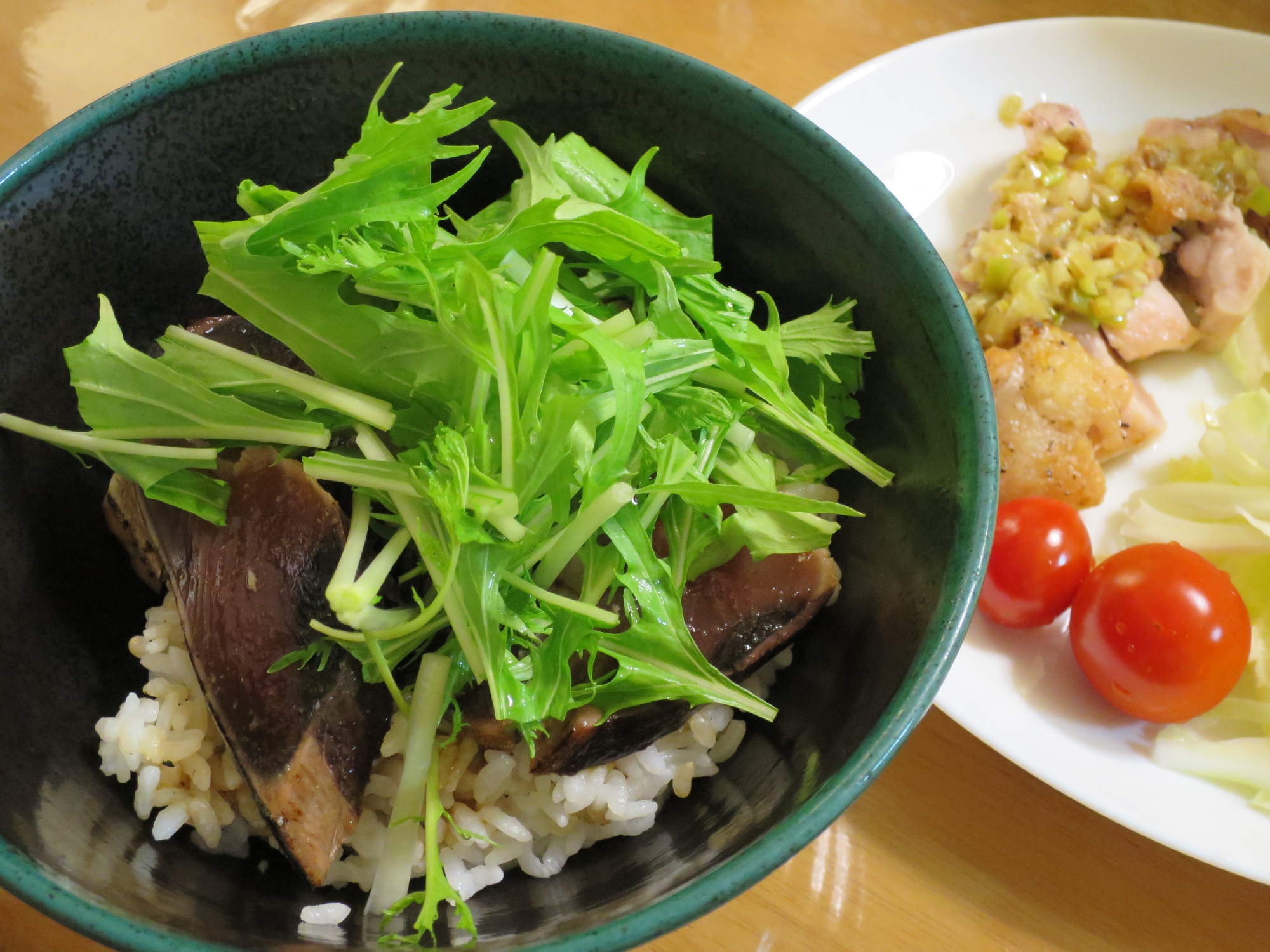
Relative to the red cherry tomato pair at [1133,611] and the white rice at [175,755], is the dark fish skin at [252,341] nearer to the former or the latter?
the white rice at [175,755]

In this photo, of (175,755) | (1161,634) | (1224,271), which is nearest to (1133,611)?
(1161,634)

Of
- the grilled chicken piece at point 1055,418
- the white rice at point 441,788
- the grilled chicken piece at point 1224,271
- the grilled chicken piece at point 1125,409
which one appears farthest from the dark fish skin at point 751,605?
the grilled chicken piece at point 1224,271

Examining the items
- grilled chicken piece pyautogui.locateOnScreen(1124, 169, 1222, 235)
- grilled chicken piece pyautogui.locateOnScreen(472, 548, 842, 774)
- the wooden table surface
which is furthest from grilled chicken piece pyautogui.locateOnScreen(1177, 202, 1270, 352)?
grilled chicken piece pyautogui.locateOnScreen(472, 548, 842, 774)

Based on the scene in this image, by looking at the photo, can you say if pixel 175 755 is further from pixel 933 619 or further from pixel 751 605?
pixel 933 619

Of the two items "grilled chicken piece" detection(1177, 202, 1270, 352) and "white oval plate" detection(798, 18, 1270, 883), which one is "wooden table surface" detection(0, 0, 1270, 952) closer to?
"white oval plate" detection(798, 18, 1270, 883)

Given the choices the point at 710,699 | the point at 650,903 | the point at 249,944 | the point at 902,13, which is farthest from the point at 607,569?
the point at 902,13

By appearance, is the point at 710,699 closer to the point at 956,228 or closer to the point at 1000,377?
the point at 1000,377

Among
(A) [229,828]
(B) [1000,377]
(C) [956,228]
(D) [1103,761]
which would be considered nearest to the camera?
(A) [229,828]
